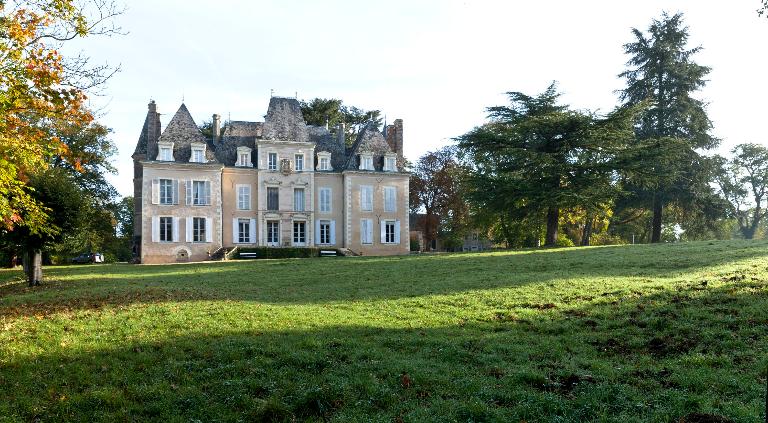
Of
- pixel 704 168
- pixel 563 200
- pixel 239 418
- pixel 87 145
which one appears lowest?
pixel 239 418

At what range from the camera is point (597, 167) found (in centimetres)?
3131

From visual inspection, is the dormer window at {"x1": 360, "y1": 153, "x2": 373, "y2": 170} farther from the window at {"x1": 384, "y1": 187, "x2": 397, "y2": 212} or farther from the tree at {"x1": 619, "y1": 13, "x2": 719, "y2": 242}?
the tree at {"x1": 619, "y1": 13, "x2": 719, "y2": 242}

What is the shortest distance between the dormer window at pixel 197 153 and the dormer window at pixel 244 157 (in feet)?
7.68

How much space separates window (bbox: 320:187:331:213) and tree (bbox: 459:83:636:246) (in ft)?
37.7

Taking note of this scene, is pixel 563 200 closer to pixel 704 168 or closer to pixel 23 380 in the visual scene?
pixel 704 168

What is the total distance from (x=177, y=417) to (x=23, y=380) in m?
2.45

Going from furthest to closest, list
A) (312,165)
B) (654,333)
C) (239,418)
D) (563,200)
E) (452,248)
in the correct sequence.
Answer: (452,248) < (312,165) < (563,200) < (654,333) < (239,418)

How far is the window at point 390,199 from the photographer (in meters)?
41.5

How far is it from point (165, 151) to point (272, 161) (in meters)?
6.96

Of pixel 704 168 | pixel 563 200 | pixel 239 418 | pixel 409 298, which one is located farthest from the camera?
pixel 704 168

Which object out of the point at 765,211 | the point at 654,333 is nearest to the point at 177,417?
the point at 654,333

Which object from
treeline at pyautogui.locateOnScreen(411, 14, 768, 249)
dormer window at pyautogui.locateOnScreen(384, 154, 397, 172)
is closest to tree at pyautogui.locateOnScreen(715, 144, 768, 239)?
treeline at pyautogui.locateOnScreen(411, 14, 768, 249)

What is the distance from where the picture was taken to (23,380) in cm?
702

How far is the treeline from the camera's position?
3130 cm
